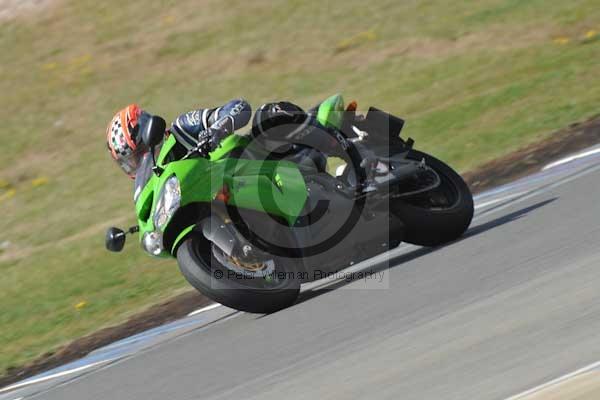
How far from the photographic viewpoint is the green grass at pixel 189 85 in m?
11.1

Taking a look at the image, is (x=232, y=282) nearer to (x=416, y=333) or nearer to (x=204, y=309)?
(x=416, y=333)

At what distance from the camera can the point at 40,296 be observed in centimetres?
1088

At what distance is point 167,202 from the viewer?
6.54m

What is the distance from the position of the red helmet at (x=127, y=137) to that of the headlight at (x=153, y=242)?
523 millimetres

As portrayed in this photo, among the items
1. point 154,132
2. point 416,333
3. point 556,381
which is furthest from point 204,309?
point 556,381

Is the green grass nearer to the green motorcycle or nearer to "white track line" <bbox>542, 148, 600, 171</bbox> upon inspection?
"white track line" <bbox>542, 148, 600, 171</bbox>

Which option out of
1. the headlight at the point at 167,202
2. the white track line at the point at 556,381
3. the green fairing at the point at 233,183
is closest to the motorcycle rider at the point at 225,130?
the green fairing at the point at 233,183

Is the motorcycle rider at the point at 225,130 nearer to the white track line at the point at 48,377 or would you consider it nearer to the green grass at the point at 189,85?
the white track line at the point at 48,377

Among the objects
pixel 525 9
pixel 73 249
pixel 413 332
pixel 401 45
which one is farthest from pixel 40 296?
pixel 525 9

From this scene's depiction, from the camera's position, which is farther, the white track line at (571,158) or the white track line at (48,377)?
the white track line at (571,158)

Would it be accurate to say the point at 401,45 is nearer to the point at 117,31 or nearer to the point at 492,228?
the point at 117,31

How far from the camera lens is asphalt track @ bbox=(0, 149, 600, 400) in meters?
4.68

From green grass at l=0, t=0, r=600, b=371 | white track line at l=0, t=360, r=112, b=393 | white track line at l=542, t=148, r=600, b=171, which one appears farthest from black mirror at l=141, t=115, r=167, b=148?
white track line at l=542, t=148, r=600, b=171

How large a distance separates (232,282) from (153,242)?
1.95 feet
